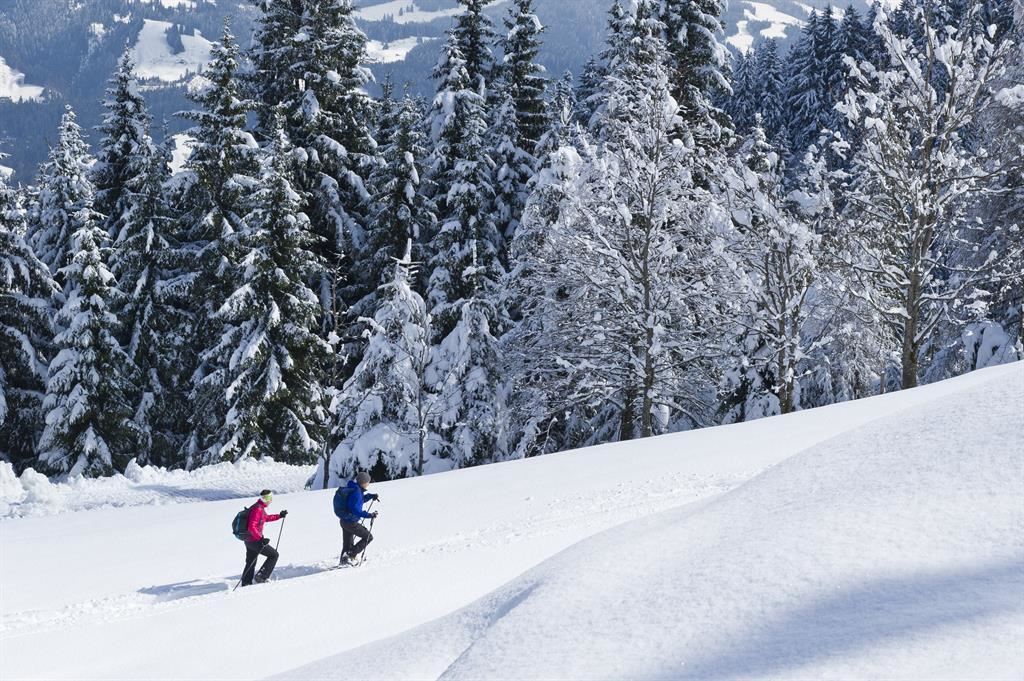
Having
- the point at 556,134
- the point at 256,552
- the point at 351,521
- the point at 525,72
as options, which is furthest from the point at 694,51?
the point at 256,552

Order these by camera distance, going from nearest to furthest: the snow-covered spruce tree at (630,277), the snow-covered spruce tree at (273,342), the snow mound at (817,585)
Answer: the snow mound at (817,585)
the snow-covered spruce tree at (630,277)
the snow-covered spruce tree at (273,342)

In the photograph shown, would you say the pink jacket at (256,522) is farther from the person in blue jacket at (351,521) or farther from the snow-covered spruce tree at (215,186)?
the snow-covered spruce tree at (215,186)

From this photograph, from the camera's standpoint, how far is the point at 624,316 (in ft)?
69.6

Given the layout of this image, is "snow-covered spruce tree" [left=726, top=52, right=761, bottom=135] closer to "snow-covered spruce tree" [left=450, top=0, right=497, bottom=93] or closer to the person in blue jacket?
"snow-covered spruce tree" [left=450, top=0, right=497, bottom=93]

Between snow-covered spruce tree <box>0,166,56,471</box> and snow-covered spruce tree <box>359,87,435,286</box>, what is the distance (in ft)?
43.0

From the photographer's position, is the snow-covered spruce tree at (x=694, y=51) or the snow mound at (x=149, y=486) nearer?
the snow mound at (x=149, y=486)

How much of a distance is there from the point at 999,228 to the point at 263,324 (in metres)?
23.3

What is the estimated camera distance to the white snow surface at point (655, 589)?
367cm

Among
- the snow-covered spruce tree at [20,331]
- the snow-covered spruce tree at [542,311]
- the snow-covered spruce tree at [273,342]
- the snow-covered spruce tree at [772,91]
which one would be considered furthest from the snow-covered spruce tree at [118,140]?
the snow-covered spruce tree at [772,91]

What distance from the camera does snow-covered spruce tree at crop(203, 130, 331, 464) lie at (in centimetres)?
2747

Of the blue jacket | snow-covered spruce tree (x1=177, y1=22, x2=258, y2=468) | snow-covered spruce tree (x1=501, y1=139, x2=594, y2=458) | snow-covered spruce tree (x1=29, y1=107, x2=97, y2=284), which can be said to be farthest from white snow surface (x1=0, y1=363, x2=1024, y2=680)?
snow-covered spruce tree (x1=29, y1=107, x2=97, y2=284)

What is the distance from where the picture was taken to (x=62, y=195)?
34562 millimetres

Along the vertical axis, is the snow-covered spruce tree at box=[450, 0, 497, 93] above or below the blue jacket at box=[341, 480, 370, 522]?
above

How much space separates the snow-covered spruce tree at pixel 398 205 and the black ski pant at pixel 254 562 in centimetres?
1881
